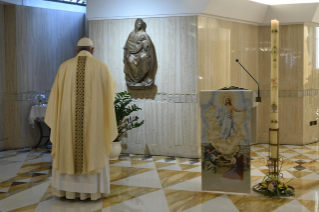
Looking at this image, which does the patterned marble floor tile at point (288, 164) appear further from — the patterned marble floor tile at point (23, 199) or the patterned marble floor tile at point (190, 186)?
the patterned marble floor tile at point (23, 199)

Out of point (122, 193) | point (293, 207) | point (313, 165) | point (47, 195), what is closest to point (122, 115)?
point (122, 193)

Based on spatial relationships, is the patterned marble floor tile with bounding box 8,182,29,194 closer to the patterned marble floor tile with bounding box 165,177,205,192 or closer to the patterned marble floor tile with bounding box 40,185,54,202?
the patterned marble floor tile with bounding box 40,185,54,202

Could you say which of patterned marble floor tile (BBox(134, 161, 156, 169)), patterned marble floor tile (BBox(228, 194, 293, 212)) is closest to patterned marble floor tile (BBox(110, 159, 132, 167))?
patterned marble floor tile (BBox(134, 161, 156, 169))

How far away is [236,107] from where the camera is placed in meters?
5.00

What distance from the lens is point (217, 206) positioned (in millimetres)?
4824

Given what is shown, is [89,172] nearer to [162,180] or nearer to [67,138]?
[67,138]

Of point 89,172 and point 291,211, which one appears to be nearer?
point 291,211

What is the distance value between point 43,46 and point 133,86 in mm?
2796

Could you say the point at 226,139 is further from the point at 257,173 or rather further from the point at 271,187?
the point at 257,173

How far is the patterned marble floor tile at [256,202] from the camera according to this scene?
15.5 feet

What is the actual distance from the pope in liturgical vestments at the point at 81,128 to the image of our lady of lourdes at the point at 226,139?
50.8 inches

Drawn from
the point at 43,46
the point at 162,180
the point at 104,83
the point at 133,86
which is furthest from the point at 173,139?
the point at 43,46

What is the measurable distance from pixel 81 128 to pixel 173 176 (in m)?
1.96

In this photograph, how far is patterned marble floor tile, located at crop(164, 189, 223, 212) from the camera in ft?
15.9
